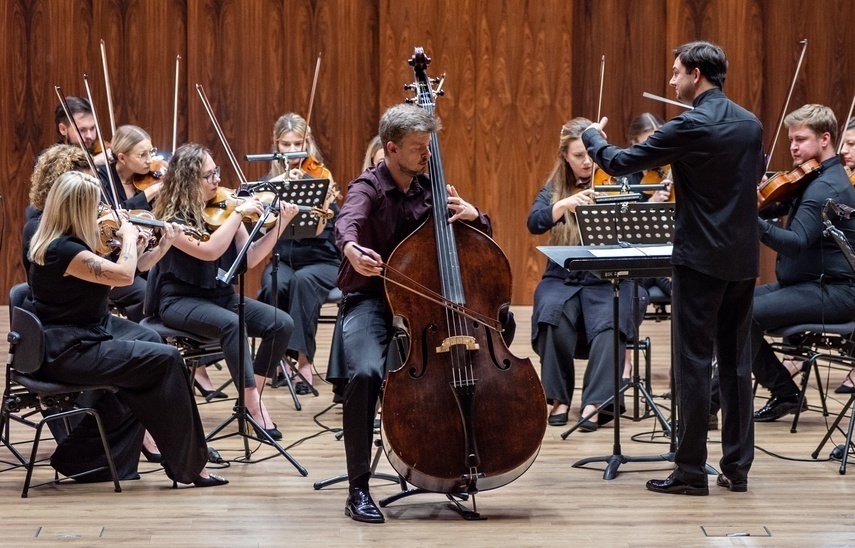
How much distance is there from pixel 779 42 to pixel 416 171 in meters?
4.65

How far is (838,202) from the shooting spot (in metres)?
4.36

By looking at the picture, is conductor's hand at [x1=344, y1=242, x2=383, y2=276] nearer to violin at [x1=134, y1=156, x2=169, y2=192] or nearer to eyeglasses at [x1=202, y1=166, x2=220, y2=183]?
eyeglasses at [x1=202, y1=166, x2=220, y2=183]

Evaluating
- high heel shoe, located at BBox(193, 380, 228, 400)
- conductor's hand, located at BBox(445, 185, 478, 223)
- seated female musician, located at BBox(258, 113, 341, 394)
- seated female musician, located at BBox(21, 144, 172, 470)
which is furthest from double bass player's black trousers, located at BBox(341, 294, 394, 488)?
high heel shoe, located at BBox(193, 380, 228, 400)

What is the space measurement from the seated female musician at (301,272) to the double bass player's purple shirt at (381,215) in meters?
1.55

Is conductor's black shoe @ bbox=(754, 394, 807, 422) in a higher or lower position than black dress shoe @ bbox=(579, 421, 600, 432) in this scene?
higher

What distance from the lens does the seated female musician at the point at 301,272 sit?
17.3 feet

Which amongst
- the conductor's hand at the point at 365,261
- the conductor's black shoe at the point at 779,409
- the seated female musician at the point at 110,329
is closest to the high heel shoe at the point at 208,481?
the seated female musician at the point at 110,329

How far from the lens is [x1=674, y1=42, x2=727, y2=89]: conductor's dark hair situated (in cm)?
344

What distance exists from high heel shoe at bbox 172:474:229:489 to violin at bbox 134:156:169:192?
1.91m

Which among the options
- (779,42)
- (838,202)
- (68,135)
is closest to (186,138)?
(68,135)

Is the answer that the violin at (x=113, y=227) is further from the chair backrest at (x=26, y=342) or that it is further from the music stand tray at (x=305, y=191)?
the music stand tray at (x=305, y=191)

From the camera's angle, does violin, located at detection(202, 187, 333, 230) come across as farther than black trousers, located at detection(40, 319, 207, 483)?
Yes

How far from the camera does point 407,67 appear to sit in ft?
23.6

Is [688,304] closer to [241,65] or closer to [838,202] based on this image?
[838,202]
